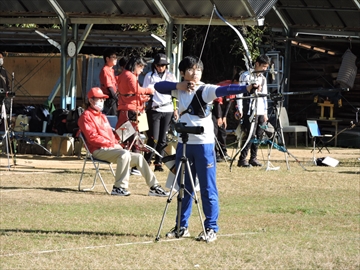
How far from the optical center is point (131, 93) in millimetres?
13727

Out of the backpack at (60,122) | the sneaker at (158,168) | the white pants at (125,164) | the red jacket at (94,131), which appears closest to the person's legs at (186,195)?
the white pants at (125,164)

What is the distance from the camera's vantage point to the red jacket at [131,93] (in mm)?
13617

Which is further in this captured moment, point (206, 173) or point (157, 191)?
point (157, 191)

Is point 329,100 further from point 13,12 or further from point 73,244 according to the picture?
point 73,244

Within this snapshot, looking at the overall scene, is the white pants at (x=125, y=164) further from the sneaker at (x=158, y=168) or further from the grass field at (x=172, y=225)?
the sneaker at (x=158, y=168)

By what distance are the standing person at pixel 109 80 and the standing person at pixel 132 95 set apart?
1708mm

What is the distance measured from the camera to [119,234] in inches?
343

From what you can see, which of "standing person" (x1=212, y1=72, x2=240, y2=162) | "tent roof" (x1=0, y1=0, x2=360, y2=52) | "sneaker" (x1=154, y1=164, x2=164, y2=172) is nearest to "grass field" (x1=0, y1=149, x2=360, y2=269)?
"sneaker" (x1=154, y1=164, x2=164, y2=172)

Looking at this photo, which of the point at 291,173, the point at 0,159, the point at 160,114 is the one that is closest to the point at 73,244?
the point at 160,114

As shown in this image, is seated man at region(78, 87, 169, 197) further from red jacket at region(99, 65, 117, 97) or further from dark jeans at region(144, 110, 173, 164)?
red jacket at region(99, 65, 117, 97)

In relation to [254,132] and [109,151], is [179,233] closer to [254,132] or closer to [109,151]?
[109,151]

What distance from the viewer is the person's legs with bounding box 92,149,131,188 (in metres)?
11.5

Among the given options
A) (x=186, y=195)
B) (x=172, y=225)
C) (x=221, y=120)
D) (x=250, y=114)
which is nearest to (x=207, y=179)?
(x=186, y=195)

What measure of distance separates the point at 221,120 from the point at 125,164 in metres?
4.48
